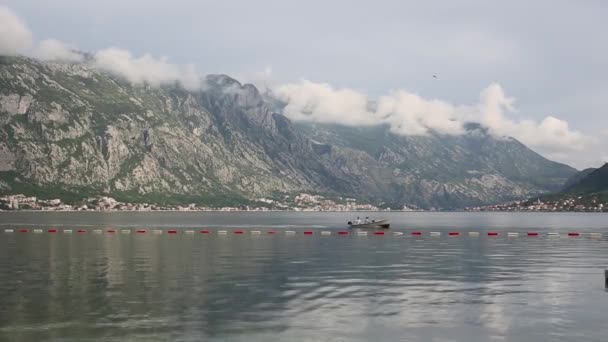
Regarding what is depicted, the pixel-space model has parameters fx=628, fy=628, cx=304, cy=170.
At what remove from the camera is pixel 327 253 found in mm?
115938

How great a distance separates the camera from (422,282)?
69.8 m

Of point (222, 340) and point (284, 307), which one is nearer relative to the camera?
point (222, 340)

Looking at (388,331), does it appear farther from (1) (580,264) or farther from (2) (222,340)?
(1) (580,264)

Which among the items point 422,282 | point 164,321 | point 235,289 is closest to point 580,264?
point 422,282

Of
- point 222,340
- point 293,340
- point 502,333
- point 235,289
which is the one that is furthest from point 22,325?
point 502,333

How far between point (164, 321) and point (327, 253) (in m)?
72.7

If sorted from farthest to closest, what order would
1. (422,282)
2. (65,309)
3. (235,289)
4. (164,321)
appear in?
1. (422,282)
2. (235,289)
3. (65,309)
4. (164,321)

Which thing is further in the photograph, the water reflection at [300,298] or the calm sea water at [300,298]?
the water reflection at [300,298]

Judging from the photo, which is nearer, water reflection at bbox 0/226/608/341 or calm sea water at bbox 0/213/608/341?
calm sea water at bbox 0/213/608/341

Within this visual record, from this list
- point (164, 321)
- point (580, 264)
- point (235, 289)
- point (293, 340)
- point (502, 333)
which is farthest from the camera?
point (580, 264)

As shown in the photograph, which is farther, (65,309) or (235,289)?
(235,289)

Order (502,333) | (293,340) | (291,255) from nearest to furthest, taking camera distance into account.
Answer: (293,340)
(502,333)
(291,255)

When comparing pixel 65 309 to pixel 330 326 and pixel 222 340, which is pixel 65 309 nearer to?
pixel 222 340

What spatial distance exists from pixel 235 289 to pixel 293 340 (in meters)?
24.9
